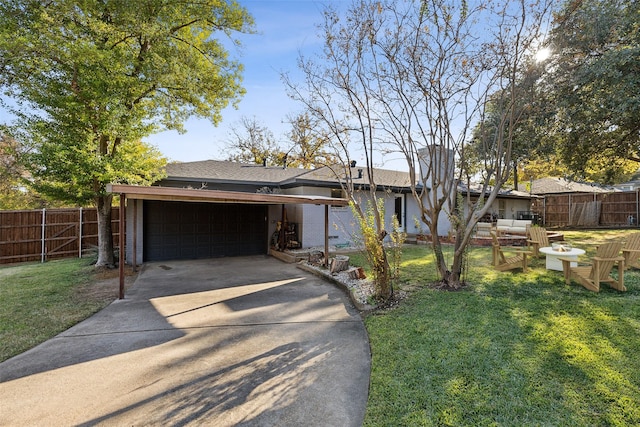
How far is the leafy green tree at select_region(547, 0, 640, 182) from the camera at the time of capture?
803cm

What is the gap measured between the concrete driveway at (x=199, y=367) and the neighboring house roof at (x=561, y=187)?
2487 centimetres

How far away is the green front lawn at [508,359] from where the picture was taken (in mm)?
2551

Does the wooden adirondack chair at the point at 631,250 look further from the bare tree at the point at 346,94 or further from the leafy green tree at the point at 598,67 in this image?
the bare tree at the point at 346,94

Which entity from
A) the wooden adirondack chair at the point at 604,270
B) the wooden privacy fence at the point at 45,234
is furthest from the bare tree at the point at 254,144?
the wooden adirondack chair at the point at 604,270

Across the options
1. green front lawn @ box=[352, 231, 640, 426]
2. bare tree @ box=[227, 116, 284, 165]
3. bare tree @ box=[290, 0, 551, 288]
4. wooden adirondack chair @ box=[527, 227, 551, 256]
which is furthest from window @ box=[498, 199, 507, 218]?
bare tree @ box=[227, 116, 284, 165]

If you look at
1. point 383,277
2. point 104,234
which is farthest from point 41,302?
point 383,277

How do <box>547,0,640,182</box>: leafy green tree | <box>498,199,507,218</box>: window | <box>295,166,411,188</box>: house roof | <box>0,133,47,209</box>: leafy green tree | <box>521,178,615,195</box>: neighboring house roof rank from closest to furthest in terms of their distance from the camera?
1. <box>547,0,640,182</box>: leafy green tree
2. <box>295,166,411,188</box>: house roof
3. <box>0,133,47,209</box>: leafy green tree
4. <box>498,199,507,218</box>: window
5. <box>521,178,615,195</box>: neighboring house roof

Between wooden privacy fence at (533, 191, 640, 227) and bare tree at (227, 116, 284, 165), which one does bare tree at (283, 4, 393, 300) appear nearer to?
bare tree at (227, 116, 284, 165)

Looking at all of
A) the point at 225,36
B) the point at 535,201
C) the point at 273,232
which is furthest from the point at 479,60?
the point at 535,201

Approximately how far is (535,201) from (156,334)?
994 inches

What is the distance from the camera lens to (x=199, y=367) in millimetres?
3469

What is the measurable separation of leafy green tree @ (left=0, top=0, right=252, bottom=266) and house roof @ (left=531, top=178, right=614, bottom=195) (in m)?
25.6

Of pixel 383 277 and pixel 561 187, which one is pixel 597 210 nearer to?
pixel 561 187

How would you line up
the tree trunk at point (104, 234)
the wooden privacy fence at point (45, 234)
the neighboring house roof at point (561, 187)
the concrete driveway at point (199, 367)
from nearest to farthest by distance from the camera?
the concrete driveway at point (199, 367) → the tree trunk at point (104, 234) → the wooden privacy fence at point (45, 234) → the neighboring house roof at point (561, 187)
